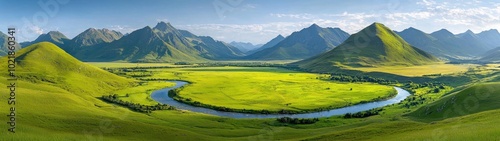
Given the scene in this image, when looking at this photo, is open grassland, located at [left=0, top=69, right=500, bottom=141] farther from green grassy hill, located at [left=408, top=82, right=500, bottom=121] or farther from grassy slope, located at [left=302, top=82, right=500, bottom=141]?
green grassy hill, located at [left=408, top=82, right=500, bottom=121]

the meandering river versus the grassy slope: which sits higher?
the meandering river

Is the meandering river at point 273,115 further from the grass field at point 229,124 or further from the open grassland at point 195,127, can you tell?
the open grassland at point 195,127

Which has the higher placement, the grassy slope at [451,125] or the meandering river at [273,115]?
the meandering river at [273,115]

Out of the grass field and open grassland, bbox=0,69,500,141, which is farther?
the grass field

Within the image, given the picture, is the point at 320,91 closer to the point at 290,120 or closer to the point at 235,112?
the point at 235,112

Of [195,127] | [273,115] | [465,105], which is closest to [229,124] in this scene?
[195,127]

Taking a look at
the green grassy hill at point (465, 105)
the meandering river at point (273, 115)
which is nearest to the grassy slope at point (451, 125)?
the green grassy hill at point (465, 105)

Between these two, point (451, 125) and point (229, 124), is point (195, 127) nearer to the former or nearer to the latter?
point (229, 124)

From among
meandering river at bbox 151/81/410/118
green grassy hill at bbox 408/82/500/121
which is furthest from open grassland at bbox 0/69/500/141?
meandering river at bbox 151/81/410/118
